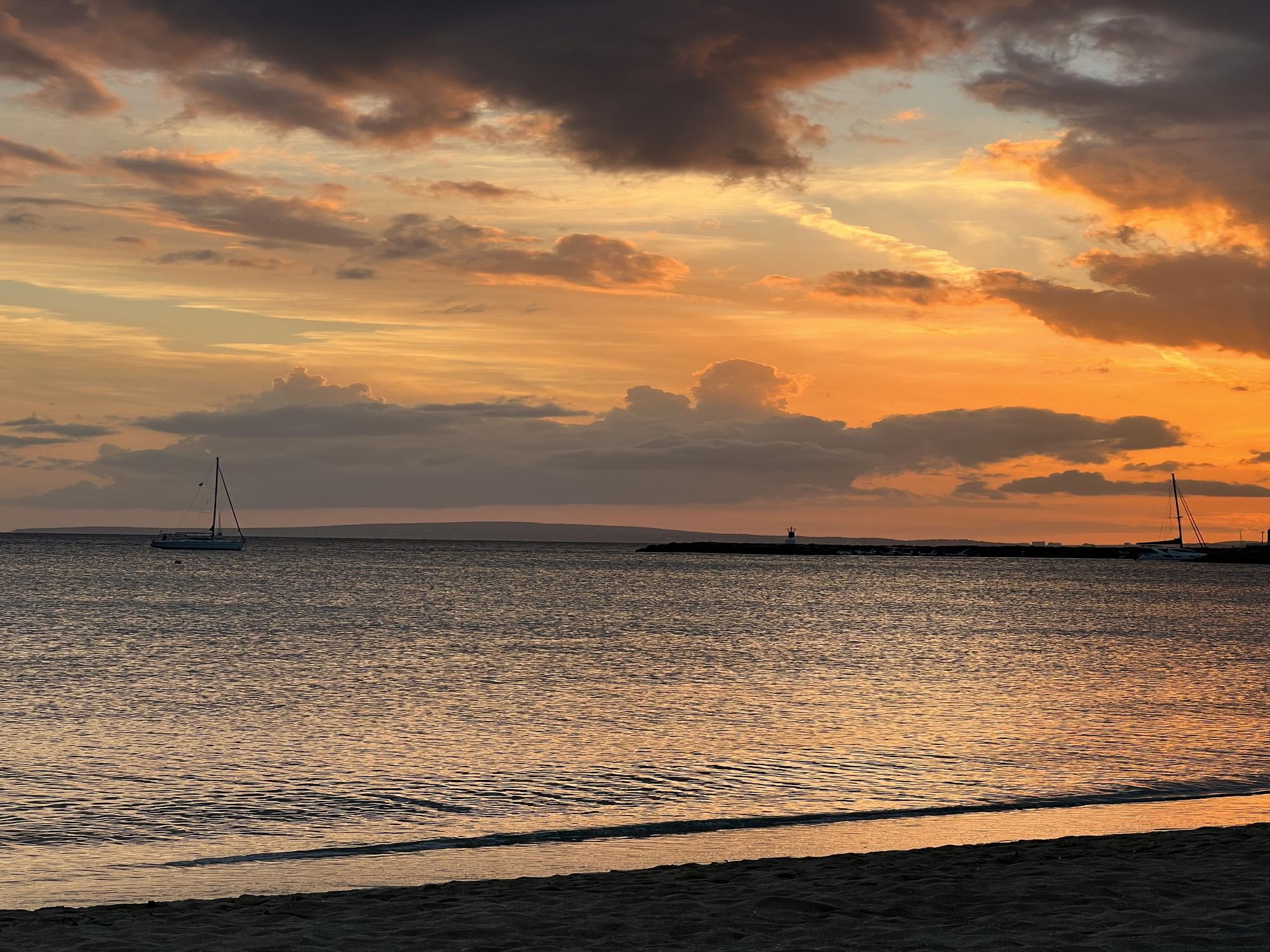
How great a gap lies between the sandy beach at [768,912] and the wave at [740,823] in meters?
3.79

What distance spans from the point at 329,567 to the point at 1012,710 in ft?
507

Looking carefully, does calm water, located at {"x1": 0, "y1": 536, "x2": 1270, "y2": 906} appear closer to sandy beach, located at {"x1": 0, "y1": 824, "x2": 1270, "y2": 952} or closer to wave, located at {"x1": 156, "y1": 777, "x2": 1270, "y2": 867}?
wave, located at {"x1": 156, "y1": 777, "x2": 1270, "y2": 867}

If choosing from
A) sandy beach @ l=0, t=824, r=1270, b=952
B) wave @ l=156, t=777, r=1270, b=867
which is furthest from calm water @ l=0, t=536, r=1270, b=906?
sandy beach @ l=0, t=824, r=1270, b=952

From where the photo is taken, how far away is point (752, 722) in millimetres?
33812

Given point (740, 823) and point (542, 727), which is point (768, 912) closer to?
point (740, 823)

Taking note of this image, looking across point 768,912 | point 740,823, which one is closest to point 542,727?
point 740,823

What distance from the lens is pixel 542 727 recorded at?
32219 millimetres

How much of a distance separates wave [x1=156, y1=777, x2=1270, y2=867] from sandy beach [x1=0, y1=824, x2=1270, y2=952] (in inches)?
149

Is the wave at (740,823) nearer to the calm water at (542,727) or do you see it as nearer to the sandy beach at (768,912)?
the calm water at (542,727)

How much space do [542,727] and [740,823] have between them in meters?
12.0

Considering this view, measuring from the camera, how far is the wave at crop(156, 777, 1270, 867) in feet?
61.3

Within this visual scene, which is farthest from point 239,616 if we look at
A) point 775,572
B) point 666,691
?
point 775,572

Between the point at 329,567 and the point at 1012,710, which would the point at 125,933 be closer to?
the point at 1012,710

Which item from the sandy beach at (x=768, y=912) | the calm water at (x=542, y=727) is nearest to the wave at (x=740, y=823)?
the calm water at (x=542, y=727)
